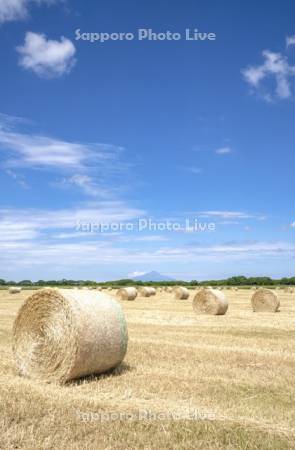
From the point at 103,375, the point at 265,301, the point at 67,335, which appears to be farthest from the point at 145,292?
the point at 67,335

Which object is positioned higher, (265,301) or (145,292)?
(145,292)

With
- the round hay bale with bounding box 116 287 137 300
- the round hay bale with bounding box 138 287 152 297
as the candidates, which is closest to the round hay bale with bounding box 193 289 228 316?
the round hay bale with bounding box 116 287 137 300

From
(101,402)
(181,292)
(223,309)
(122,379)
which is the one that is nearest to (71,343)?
(122,379)

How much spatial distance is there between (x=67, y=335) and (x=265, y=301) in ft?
58.8

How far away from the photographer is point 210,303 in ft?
74.4

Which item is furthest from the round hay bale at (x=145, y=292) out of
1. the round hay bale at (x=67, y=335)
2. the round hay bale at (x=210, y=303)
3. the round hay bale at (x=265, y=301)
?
the round hay bale at (x=67, y=335)

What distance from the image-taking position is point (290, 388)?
26.4 feet

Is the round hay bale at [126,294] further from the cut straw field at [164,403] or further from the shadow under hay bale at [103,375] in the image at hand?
the shadow under hay bale at [103,375]

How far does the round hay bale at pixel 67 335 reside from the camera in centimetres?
Result: 871

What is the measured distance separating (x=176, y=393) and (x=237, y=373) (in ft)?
Result: 6.43

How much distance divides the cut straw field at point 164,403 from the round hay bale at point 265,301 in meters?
13.4

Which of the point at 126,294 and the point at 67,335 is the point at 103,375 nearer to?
the point at 67,335

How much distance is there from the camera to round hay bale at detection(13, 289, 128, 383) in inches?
343

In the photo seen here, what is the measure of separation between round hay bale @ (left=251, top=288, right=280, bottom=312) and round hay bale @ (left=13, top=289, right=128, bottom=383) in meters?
16.5
